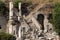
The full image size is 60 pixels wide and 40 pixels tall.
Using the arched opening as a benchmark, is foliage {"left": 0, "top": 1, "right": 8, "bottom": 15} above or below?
above

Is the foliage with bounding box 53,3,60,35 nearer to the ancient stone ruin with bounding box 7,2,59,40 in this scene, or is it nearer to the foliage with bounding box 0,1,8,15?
the ancient stone ruin with bounding box 7,2,59,40

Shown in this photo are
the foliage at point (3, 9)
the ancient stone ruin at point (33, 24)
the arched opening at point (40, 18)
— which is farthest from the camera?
the foliage at point (3, 9)

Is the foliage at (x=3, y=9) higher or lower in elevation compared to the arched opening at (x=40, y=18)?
higher

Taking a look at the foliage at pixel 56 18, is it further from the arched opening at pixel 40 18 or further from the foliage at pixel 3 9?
the foliage at pixel 3 9

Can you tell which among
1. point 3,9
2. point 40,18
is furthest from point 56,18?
point 3,9

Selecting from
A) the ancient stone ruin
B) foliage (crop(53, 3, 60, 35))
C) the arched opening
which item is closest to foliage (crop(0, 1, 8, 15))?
the ancient stone ruin

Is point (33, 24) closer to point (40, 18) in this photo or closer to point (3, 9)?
point (40, 18)

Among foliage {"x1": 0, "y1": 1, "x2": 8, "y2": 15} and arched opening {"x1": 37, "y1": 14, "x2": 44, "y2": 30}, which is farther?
foliage {"x1": 0, "y1": 1, "x2": 8, "y2": 15}

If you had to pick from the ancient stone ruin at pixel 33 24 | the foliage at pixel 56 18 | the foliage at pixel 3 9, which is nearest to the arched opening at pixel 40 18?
the ancient stone ruin at pixel 33 24

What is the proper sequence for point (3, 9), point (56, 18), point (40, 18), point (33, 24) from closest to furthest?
1. point (56, 18)
2. point (33, 24)
3. point (40, 18)
4. point (3, 9)

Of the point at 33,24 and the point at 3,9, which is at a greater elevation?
the point at 3,9

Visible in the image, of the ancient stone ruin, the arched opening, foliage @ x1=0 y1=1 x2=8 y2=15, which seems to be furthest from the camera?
foliage @ x1=0 y1=1 x2=8 y2=15

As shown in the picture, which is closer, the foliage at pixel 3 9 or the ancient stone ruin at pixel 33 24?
the ancient stone ruin at pixel 33 24

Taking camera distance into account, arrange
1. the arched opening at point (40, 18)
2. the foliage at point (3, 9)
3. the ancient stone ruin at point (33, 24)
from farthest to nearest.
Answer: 1. the foliage at point (3, 9)
2. the arched opening at point (40, 18)
3. the ancient stone ruin at point (33, 24)
